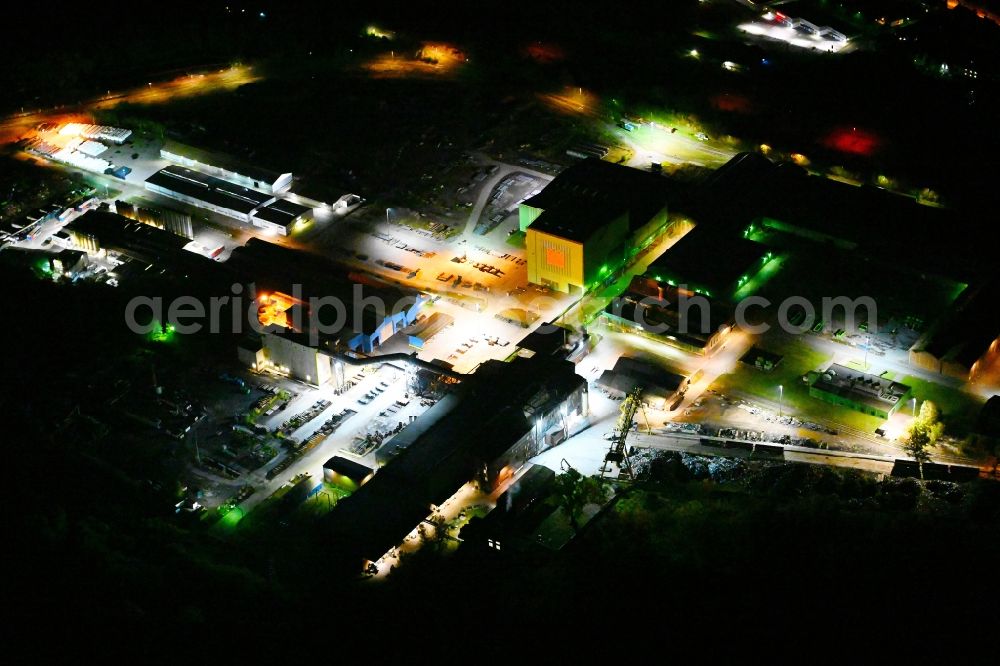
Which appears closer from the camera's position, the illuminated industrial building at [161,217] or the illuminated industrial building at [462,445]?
the illuminated industrial building at [462,445]


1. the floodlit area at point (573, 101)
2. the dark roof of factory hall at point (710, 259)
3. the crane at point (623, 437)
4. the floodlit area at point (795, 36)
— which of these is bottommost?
the crane at point (623, 437)

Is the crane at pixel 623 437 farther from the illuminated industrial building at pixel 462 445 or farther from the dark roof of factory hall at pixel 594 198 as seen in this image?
the dark roof of factory hall at pixel 594 198

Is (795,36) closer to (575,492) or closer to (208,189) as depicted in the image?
(208,189)

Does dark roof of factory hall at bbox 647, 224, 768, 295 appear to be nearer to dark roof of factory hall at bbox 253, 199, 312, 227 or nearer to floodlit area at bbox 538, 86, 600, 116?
floodlit area at bbox 538, 86, 600, 116

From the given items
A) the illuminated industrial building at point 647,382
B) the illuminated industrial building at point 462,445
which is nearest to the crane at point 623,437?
the illuminated industrial building at point 647,382

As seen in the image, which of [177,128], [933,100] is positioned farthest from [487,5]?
[933,100]

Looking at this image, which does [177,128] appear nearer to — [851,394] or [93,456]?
[93,456]

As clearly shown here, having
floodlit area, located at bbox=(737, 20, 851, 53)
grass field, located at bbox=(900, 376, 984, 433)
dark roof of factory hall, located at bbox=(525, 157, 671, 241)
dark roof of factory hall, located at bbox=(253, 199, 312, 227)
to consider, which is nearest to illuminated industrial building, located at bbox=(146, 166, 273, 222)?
dark roof of factory hall, located at bbox=(253, 199, 312, 227)
